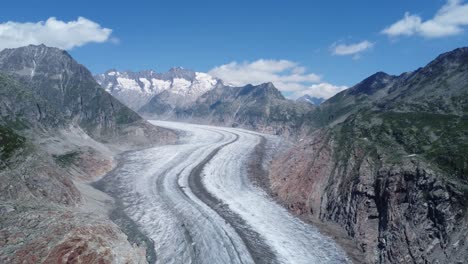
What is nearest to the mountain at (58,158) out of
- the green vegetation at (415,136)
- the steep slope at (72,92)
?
the steep slope at (72,92)

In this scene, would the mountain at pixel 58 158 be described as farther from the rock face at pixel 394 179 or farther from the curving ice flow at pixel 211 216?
the rock face at pixel 394 179

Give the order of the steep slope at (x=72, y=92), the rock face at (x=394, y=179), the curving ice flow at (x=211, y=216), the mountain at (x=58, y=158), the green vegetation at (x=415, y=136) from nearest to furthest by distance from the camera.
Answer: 1. the mountain at (x=58, y=158)
2. the rock face at (x=394, y=179)
3. the curving ice flow at (x=211, y=216)
4. the green vegetation at (x=415, y=136)
5. the steep slope at (x=72, y=92)

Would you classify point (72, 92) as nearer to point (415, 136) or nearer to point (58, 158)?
point (58, 158)

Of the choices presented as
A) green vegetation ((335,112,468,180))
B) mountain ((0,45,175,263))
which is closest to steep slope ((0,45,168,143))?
mountain ((0,45,175,263))

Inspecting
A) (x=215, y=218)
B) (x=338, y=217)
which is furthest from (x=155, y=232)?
(x=338, y=217)

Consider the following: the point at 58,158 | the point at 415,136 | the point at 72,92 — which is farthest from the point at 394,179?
the point at 72,92

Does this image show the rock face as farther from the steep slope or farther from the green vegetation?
the steep slope
